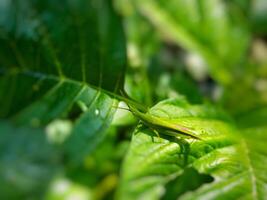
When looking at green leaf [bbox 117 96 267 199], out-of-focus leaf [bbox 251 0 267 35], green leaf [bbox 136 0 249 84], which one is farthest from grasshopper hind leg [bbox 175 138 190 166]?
out-of-focus leaf [bbox 251 0 267 35]

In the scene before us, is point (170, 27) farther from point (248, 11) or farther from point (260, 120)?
point (260, 120)

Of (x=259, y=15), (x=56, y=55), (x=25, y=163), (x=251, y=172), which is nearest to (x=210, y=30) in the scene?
(x=259, y=15)

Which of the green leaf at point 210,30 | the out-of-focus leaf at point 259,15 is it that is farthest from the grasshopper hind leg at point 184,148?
the out-of-focus leaf at point 259,15

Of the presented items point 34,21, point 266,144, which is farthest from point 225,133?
point 34,21

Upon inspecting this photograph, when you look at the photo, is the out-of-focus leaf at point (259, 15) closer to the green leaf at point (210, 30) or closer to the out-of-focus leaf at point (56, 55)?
→ the green leaf at point (210, 30)

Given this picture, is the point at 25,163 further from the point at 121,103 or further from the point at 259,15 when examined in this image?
the point at 259,15

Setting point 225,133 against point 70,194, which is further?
point 70,194

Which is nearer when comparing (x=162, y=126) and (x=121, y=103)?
(x=162, y=126)
